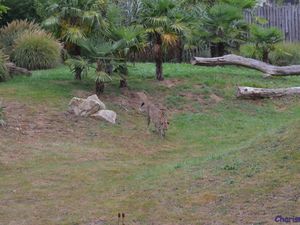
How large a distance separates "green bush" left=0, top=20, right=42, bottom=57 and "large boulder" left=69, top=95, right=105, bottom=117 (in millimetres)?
5665

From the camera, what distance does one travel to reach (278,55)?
21.0 m

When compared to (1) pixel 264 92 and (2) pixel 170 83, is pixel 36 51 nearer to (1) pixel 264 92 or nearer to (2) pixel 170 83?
(2) pixel 170 83

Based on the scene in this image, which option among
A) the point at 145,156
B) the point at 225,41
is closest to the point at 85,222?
the point at 145,156

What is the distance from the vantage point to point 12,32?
1934 centimetres

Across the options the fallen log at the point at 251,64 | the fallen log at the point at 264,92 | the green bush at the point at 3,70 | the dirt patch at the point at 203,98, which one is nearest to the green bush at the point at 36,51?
the green bush at the point at 3,70

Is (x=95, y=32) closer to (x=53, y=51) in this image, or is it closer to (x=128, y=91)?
(x=128, y=91)

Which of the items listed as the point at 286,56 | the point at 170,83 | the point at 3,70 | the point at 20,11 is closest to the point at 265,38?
the point at 286,56

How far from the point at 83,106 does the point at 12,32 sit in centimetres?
694

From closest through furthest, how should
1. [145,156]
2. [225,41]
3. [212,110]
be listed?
1. [145,156]
2. [212,110]
3. [225,41]

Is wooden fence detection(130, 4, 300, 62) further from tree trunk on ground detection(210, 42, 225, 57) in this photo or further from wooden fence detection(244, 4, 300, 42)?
tree trunk on ground detection(210, 42, 225, 57)

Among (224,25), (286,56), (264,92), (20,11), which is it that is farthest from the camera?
(20,11)

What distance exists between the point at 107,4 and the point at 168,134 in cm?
464

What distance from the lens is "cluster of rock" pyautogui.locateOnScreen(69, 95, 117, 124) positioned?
43.8 ft

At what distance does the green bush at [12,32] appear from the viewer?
18.7 metres
